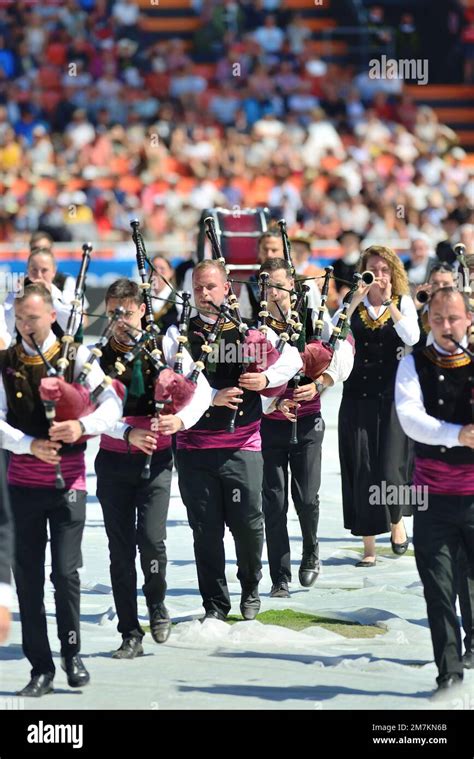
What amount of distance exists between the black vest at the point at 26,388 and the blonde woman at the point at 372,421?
3.08 meters

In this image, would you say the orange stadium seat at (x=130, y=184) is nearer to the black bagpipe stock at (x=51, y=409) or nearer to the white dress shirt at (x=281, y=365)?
the white dress shirt at (x=281, y=365)

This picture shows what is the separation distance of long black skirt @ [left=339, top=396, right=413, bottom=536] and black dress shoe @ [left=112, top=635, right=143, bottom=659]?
7.82 feet

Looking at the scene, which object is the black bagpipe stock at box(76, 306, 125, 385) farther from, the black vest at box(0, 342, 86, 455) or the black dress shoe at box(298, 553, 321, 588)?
the black dress shoe at box(298, 553, 321, 588)

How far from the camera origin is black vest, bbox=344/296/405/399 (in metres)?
9.43

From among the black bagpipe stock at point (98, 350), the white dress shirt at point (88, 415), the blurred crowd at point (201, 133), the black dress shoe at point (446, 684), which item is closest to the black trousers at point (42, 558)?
the white dress shirt at point (88, 415)

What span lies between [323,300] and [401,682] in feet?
9.43

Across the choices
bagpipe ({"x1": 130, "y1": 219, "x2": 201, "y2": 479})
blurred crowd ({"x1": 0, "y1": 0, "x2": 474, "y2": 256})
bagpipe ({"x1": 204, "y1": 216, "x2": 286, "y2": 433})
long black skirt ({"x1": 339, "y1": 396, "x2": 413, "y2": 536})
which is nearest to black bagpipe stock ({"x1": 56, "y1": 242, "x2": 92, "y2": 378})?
bagpipe ({"x1": 130, "y1": 219, "x2": 201, "y2": 479})

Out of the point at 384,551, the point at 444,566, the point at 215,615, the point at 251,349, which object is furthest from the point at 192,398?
the point at 384,551

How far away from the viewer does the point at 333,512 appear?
1123 cm

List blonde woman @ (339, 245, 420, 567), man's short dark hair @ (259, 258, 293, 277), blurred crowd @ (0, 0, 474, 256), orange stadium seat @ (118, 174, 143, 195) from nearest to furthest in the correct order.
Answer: man's short dark hair @ (259, 258, 293, 277) < blonde woman @ (339, 245, 420, 567) < blurred crowd @ (0, 0, 474, 256) < orange stadium seat @ (118, 174, 143, 195)

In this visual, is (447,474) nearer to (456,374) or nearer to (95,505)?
(456,374)

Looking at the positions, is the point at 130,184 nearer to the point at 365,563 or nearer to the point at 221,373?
the point at 365,563

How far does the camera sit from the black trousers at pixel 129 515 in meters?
7.35
